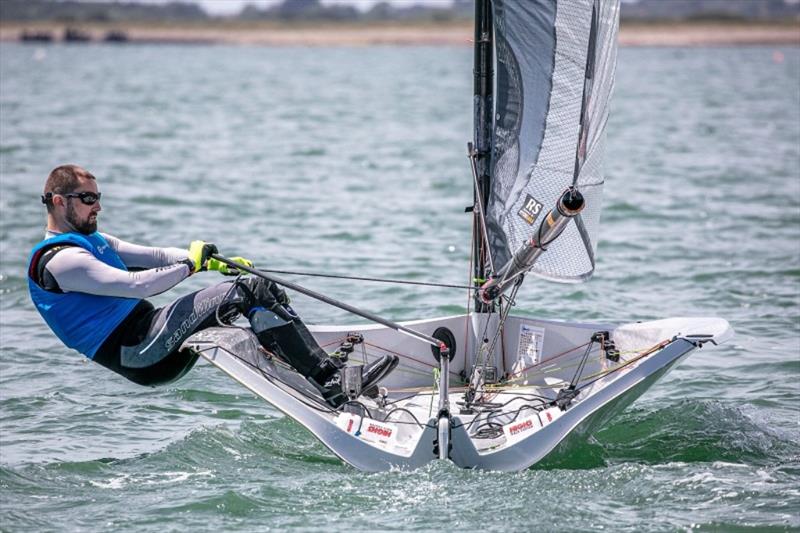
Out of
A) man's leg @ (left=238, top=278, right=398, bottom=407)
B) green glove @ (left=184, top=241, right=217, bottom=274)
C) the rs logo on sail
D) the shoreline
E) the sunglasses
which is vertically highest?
the shoreline

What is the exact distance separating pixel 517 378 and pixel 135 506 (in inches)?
103

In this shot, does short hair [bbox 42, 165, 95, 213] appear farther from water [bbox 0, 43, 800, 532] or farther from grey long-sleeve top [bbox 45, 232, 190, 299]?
water [bbox 0, 43, 800, 532]

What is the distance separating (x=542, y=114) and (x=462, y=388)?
72.1 inches

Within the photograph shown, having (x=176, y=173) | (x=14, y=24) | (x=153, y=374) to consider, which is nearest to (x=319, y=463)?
(x=153, y=374)

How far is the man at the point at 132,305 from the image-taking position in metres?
6.46

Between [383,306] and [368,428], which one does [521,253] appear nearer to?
[368,428]

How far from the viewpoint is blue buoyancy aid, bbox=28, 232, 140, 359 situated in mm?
6578

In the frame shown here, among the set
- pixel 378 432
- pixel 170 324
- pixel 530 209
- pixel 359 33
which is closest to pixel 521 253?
pixel 530 209

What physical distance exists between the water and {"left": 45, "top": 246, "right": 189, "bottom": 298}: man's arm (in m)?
1.07

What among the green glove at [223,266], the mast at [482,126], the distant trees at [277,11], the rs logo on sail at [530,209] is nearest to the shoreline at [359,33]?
the distant trees at [277,11]

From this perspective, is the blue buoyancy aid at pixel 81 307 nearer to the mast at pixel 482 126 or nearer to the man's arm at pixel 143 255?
the man's arm at pixel 143 255

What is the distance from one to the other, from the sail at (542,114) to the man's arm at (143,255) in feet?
6.59

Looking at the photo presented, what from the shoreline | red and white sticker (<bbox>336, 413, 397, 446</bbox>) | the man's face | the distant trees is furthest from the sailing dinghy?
the distant trees

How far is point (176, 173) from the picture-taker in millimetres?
20562
